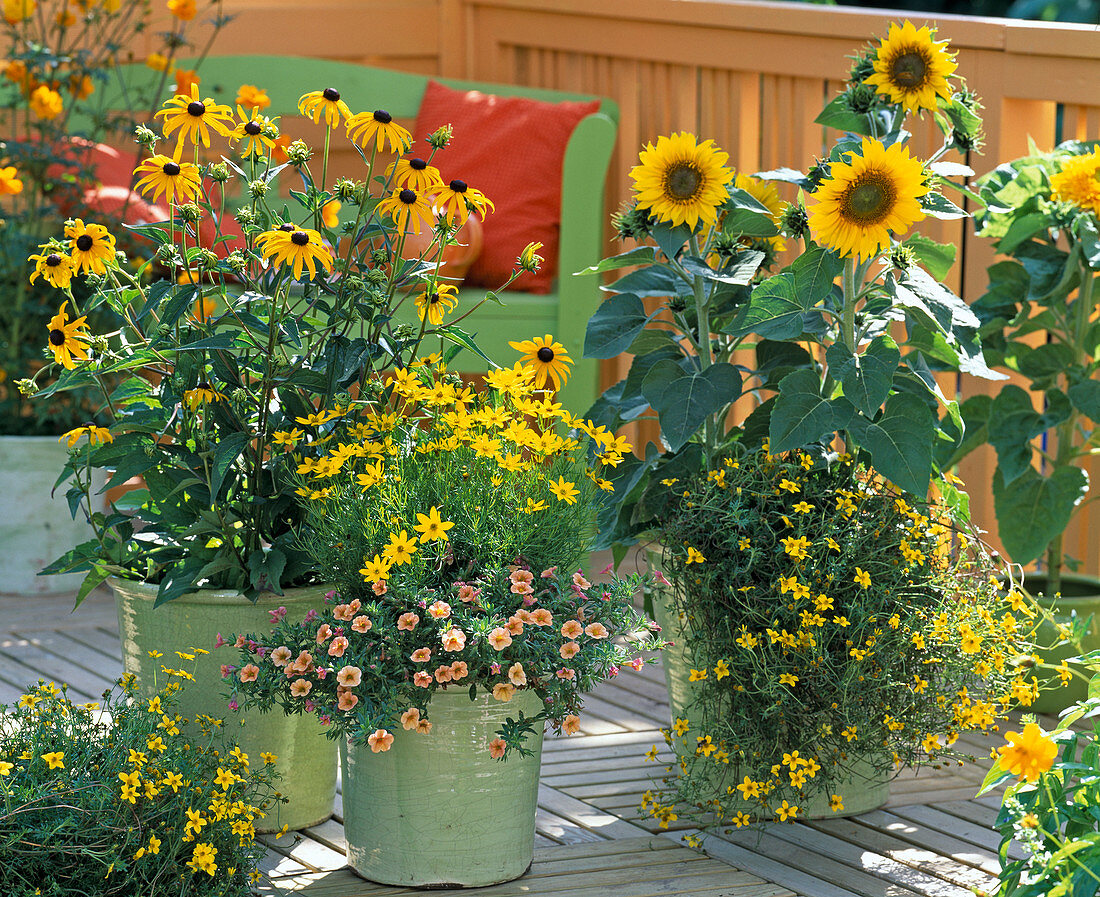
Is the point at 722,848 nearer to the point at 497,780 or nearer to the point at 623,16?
the point at 497,780

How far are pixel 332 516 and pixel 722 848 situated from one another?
0.67 meters

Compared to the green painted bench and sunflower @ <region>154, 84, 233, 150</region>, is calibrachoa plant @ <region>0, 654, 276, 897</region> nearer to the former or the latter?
sunflower @ <region>154, 84, 233, 150</region>

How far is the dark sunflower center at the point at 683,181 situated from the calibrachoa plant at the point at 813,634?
1.16 feet

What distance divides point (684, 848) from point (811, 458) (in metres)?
0.53

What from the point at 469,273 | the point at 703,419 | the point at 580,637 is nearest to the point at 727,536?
the point at 703,419

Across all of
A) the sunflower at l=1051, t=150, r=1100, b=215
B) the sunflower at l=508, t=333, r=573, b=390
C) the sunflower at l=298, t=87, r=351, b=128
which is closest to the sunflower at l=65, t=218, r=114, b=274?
the sunflower at l=298, t=87, r=351, b=128

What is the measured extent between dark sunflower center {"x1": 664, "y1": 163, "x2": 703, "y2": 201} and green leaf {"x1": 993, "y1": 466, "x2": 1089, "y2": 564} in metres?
0.77

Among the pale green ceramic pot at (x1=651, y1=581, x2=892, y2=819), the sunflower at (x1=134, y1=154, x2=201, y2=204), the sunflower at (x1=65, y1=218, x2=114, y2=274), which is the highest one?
the sunflower at (x1=134, y1=154, x2=201, y2=204)

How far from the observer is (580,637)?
1.59 m

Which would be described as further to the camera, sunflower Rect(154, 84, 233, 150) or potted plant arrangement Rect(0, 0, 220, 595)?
potted plant arrangement Rect(0, 0, 220, 595)

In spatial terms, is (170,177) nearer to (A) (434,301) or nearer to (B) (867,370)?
(A) (434,301)

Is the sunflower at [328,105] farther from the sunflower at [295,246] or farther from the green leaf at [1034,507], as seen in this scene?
the green leaf at [1034,507]

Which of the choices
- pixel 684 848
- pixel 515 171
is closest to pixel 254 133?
pixel 684 848

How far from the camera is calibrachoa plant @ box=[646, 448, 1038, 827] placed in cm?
172
